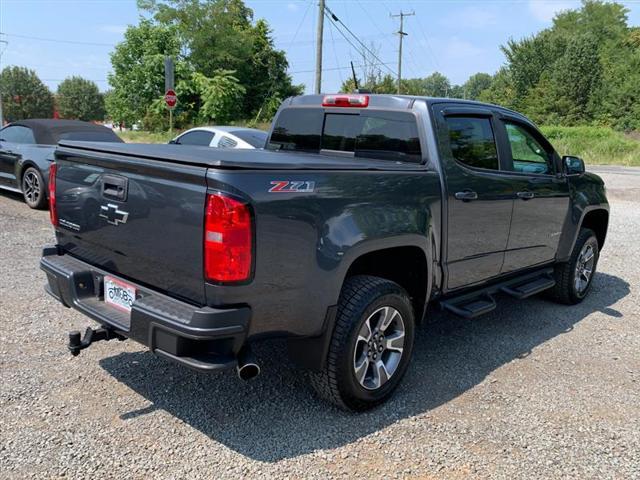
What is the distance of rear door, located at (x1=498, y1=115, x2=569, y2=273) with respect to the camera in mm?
4465

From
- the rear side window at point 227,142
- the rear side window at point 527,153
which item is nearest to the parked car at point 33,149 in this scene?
the rear side window at point 227,142

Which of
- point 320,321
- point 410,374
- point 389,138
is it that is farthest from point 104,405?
point 389,138

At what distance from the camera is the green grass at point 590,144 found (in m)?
31.3

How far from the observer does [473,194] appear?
12.7ft

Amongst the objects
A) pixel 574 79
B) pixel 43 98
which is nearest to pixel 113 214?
pixel 574 79

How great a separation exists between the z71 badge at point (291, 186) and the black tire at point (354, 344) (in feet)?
2.31

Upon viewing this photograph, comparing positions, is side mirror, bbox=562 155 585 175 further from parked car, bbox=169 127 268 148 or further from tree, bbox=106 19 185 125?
tree, bbox=106 19 185 125

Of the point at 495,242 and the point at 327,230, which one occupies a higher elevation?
the point at 327,230

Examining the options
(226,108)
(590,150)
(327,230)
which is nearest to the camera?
(327,230)

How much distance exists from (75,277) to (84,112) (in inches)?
3779

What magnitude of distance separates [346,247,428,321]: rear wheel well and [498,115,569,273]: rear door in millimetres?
1110

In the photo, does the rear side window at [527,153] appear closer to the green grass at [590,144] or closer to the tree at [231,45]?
the green grass at [590,144]

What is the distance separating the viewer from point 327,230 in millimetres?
2846

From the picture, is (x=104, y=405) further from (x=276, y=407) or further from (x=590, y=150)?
(x=590, y=150)
